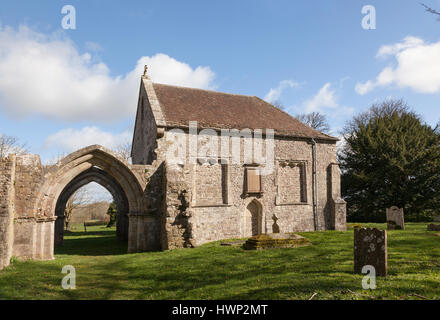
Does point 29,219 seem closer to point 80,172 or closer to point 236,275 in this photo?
point 80,172

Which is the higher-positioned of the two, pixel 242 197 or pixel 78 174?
pixel 78 174

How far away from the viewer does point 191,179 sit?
1509 centimetres

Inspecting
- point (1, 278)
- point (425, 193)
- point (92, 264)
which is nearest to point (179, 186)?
point (92, 264)

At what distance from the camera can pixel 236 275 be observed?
24.9 feet

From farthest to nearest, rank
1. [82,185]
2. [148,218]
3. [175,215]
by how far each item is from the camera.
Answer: [82,185]
[148,218]
[175,215]

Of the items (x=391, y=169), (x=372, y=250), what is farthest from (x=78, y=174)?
(x=391, y=169)

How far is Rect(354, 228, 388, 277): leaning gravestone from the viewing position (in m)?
6.65

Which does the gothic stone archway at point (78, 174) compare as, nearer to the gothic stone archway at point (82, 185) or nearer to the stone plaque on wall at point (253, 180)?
the gothic stone archway at point (82, 185)

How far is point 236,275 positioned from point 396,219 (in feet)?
41.0

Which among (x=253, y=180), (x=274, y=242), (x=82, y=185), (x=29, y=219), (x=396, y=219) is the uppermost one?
(x=253, y=180)

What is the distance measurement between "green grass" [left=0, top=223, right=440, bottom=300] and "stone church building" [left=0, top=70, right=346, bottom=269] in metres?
1.73

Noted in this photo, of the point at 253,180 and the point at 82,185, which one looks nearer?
the point at 253,180

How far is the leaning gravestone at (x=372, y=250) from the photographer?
6652 millimetres

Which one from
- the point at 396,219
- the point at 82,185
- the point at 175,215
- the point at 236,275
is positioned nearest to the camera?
the point at 236,275
